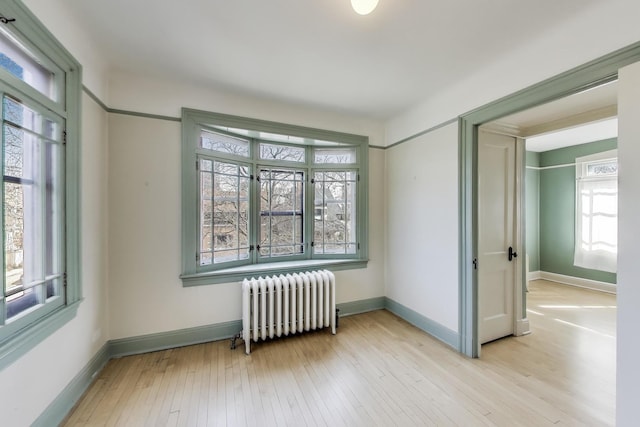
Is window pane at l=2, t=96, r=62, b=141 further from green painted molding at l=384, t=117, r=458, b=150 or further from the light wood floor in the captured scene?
green painted molding at l=384, t=117, r=458, b=150

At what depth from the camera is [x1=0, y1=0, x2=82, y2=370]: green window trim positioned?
1249 millimetres

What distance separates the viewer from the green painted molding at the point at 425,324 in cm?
254

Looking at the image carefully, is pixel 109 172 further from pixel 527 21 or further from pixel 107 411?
pixel 527 21

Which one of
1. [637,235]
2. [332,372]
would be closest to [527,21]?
[637,235]

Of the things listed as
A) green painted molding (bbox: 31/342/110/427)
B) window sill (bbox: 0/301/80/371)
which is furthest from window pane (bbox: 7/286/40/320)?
green painted molding (bbox: 31/342/110/427)

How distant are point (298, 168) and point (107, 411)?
9.14ft

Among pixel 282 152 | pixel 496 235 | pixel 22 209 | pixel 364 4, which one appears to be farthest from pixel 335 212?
pixel 22 209

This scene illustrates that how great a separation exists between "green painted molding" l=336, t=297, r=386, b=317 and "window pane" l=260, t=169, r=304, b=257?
3.09ft

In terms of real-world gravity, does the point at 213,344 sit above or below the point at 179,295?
below

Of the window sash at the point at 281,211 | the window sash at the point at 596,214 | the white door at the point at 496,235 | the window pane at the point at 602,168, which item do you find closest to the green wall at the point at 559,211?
the window sash at the point at 596,214

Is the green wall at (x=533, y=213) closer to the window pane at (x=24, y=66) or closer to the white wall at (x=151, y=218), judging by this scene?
the white wall at (x=151, y=218)

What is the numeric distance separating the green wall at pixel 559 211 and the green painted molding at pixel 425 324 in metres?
3.88

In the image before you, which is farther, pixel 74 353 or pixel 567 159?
pixel 567 159

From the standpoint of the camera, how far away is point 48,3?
1.47m
